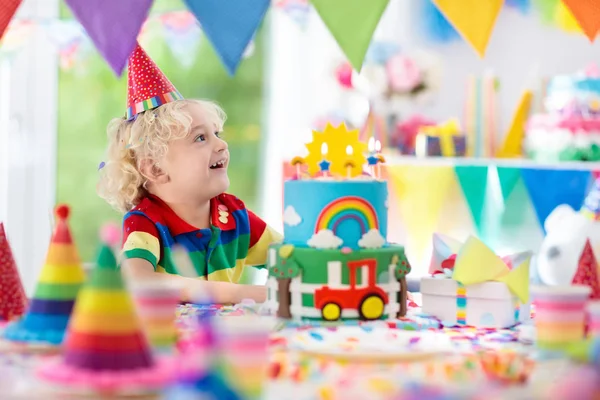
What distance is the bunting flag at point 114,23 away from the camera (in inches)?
62.8

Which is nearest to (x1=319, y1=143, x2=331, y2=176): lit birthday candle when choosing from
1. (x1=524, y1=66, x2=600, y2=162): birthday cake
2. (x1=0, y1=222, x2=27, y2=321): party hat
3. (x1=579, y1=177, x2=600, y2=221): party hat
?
(x1=0, y1=222, x2=27, y2=321): party hat

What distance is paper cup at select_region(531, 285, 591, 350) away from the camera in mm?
1189

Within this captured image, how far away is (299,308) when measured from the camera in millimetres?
1392

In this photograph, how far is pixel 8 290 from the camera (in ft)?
4.49

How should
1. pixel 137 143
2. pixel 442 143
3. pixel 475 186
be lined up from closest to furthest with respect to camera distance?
pixel 137 143 → pixel 475 186 → pixel 442 143

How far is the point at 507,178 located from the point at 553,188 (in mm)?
185

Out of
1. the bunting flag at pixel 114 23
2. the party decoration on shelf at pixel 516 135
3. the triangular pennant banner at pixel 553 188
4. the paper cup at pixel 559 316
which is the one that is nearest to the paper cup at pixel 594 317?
the paper cup at pixel 559 316

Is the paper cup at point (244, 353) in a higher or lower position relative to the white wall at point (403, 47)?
lower

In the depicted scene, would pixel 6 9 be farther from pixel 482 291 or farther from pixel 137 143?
pixel 482 291

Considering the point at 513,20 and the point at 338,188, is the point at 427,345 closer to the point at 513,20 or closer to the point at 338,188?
the point at 338,188

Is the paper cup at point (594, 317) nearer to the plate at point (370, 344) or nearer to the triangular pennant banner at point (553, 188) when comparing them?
the plate at point (370, 344)

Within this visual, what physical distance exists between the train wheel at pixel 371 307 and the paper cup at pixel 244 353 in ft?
1.41

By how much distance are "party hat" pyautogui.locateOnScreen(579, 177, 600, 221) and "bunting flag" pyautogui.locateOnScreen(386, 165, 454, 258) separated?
0.64m

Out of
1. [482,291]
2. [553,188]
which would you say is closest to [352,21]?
[482,291]
